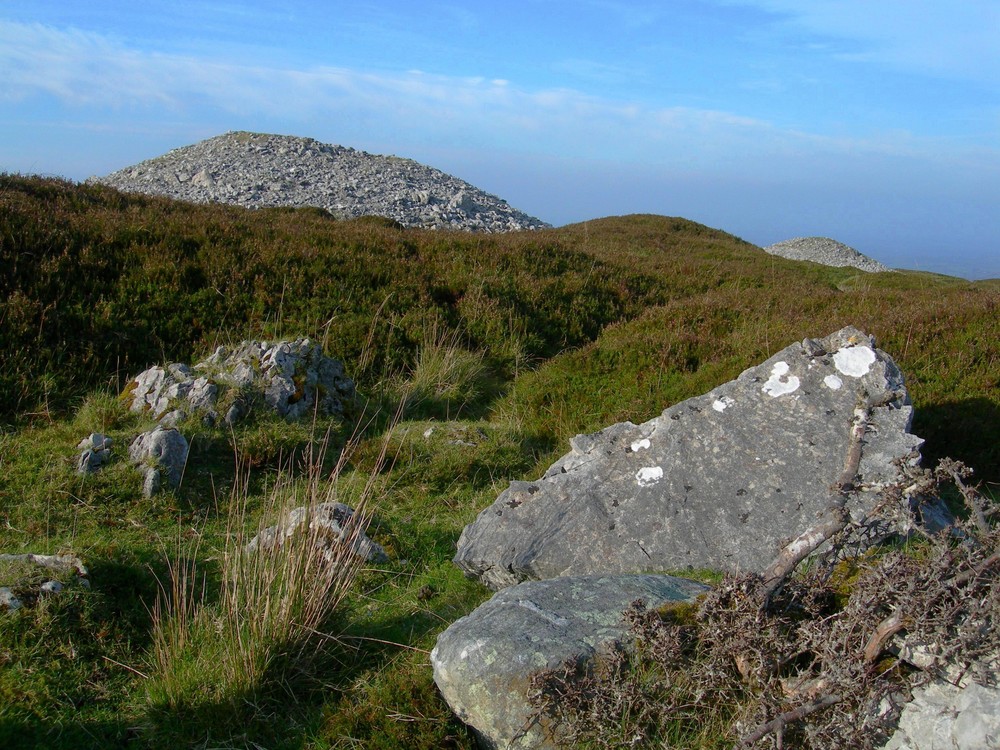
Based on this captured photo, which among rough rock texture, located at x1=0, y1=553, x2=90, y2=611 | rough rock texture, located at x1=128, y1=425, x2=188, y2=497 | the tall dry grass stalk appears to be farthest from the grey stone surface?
the tall dry grass stalk

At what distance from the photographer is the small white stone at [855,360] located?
5977 millimetres

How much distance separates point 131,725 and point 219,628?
0.57 m

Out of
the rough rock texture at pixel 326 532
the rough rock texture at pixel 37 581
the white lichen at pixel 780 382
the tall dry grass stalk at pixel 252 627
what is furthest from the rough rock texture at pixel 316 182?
the tall dry grass stalk at pixel 252 627

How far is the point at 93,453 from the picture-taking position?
6.45 metres

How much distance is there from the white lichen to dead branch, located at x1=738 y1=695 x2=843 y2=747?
128 inches

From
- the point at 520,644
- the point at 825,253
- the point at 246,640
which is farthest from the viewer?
the point at 825,253

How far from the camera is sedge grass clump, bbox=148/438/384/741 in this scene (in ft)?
12.2

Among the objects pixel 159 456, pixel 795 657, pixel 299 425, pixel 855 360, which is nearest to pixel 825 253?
pixel 855 360

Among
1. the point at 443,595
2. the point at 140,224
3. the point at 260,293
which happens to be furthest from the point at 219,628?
the point at 140,224

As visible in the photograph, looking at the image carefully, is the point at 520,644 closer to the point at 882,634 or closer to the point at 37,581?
the point at 882,634

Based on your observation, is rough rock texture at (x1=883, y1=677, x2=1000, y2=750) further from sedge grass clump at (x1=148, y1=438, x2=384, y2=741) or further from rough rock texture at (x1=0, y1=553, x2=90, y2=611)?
rough rock texture at (x1=0, y1=553, x2=90, y2=611)

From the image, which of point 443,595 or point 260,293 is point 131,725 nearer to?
point 443,595

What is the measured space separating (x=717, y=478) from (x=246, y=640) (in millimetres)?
3355

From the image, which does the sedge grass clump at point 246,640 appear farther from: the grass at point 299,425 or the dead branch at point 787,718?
the dead branch at point 787,718
